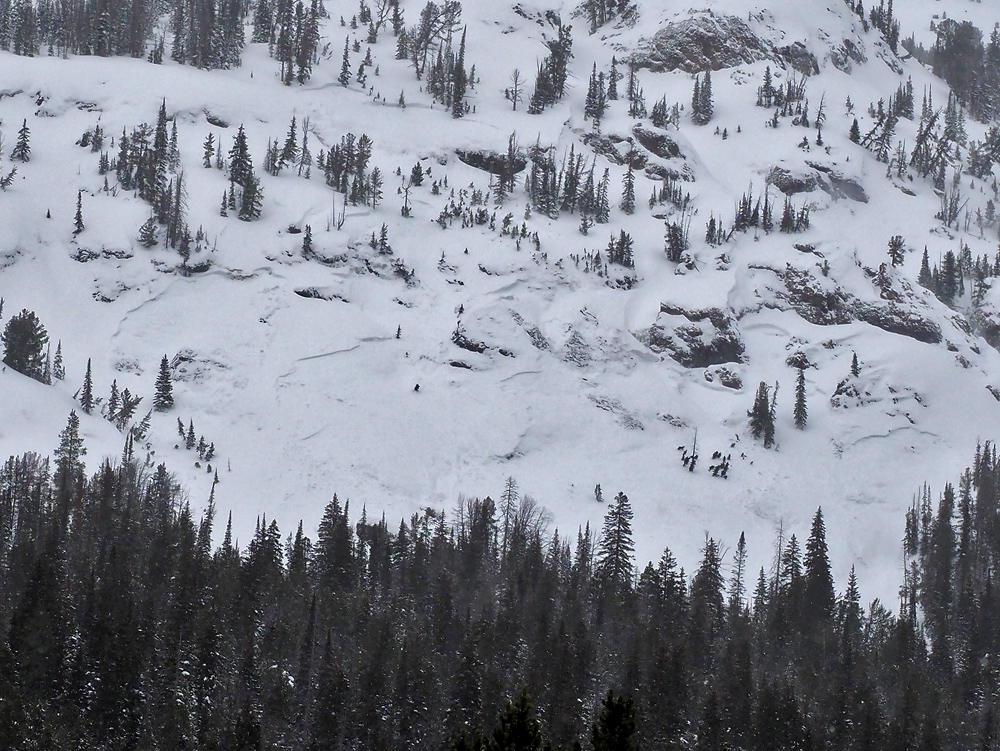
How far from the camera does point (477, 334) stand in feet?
463

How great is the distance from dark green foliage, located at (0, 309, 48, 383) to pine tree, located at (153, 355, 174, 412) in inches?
472

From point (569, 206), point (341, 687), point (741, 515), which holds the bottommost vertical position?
point (741, 515)

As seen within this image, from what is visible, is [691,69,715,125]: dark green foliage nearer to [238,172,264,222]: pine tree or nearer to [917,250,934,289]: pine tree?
[917,250,934,289]: pine tree

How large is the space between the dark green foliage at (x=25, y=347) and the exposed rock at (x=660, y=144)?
339 ft

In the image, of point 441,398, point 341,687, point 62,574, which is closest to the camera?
point 341,687

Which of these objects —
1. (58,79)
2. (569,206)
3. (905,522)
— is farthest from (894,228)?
(58,79)

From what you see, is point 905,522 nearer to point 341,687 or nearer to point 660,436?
point 660,436

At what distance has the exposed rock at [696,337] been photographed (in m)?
148

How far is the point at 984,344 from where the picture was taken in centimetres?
15500

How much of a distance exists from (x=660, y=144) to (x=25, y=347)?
106431 mm

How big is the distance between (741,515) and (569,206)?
64.5 metres

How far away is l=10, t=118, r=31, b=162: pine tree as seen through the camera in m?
156

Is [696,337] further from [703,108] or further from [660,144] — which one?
[703,108]

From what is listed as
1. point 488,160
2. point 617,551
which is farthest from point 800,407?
point 488,160
